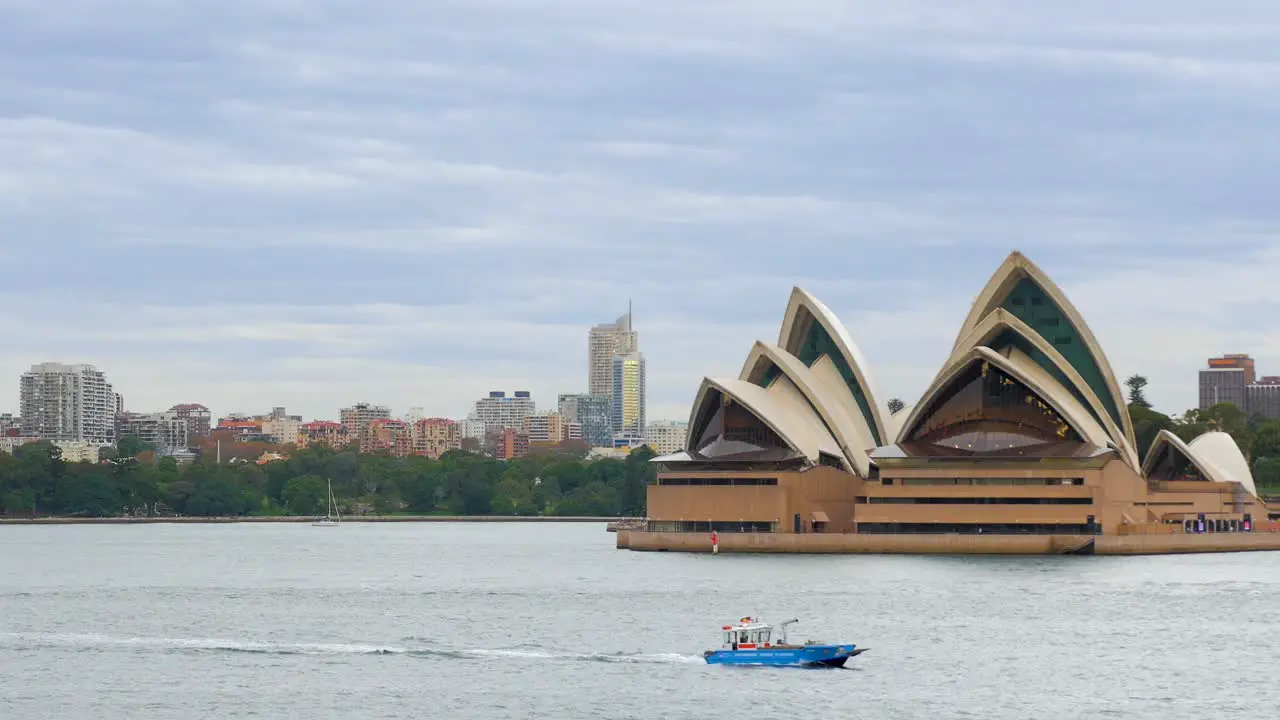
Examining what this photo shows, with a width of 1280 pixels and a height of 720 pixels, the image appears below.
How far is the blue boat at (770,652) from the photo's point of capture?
182 feet

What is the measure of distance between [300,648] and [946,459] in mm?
55702

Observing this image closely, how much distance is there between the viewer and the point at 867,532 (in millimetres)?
111812

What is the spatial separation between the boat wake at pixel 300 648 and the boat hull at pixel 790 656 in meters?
0.76

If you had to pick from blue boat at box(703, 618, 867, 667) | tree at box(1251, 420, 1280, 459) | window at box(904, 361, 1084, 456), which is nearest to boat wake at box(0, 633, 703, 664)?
blue boat at box(703, 618, 867, 667)

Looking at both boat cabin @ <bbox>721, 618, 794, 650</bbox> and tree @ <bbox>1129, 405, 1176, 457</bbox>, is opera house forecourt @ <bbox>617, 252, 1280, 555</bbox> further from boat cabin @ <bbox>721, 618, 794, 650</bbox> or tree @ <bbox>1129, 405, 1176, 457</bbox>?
boat cabin @ <bbox>721, 618, 794, 650</bbox>

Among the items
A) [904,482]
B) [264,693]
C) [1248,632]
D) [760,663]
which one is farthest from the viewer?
[904,482]

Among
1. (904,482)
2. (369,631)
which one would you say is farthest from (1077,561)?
(369,631)

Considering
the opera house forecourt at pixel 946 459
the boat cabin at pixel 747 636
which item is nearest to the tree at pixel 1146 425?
the opera house forecourt at pixel 946 459

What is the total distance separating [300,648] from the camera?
60531mm

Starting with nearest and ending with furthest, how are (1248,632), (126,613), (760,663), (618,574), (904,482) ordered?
(760,663) → (1248,632) → (126,613) → (618,574) → (904,482)

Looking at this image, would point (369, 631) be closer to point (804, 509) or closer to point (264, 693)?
point (264, 693)

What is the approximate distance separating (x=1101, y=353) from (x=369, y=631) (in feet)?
197

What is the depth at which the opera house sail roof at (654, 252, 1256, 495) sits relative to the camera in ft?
368

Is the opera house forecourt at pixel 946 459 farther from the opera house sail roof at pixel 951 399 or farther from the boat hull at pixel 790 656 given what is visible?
the boat hull at pixel 790 656
